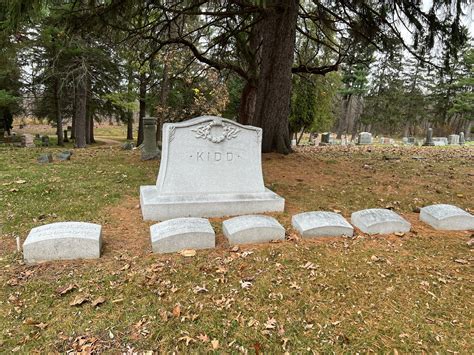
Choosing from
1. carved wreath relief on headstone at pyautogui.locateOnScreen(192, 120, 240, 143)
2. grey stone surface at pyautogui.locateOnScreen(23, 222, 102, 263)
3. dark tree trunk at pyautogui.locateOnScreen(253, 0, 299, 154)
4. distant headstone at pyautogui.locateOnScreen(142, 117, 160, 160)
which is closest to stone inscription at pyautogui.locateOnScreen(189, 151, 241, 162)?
carved wreath relief on headstone at pyautogui.locateOnScreen(192, 120, 240, 143)

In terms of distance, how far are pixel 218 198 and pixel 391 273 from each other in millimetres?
2552

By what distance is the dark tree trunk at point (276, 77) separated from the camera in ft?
26.7

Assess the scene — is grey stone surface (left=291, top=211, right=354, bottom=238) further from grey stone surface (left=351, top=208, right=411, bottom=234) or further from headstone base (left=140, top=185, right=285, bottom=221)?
headstone base (left=140, top=185, right=285, bottom=221)

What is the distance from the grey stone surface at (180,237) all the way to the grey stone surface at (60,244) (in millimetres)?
606

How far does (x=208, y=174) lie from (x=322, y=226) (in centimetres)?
188

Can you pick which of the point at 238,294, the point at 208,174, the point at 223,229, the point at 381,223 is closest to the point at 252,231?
the point at 223,229

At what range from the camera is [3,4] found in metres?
4.97

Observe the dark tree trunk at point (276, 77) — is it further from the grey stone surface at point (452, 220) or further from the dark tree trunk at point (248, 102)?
the grey stone surface at point (452, 220)

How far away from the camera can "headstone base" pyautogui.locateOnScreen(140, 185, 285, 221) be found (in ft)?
14.8

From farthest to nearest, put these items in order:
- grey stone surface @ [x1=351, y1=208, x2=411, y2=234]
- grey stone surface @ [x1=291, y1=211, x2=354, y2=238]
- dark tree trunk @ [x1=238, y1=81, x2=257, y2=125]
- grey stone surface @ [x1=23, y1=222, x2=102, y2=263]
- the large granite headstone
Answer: dark tree trunk @ [x1=238, y1=81, x2=257, y2=125], the large granite headstone, grey stone surface @ [x1=351, y1=208, x2=411, y2=234], grey stone surface @ [x1=291, y1=211, x2=354, y2=238], grey stone surface @ [x1=23, y1=222, x2=102, y2=263]

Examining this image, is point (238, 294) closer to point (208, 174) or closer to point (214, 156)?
point (208, 174)

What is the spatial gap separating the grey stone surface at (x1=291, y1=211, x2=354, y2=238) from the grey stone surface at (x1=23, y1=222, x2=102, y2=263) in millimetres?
Answer: 2367

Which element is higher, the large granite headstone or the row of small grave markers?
the large granite headstone

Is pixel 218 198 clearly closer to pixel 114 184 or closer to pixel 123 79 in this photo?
pixel 114 184
